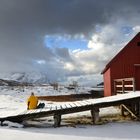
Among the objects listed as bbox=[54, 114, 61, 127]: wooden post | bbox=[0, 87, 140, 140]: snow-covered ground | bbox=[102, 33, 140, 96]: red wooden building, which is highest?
bbox=[102, 33, 140, 96]: red wooden building

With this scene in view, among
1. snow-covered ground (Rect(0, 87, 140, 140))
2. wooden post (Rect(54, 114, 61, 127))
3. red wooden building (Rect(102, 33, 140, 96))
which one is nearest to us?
snow-covered ground (Rect(0, 87, 140, 140))

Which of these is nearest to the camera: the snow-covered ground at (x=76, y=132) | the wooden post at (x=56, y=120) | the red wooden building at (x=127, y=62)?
the snow-covered ground at (x=76, y=132)

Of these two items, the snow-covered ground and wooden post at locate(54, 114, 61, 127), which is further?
wooden post at locate(54, 114, 61, 127)

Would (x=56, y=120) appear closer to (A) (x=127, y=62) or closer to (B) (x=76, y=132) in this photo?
(B) (x=76, y=132)

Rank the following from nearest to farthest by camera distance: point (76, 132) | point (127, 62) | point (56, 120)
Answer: point (76, 132)
point (56, 120)
point (127, 62)

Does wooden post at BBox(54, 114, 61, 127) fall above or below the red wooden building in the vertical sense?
below

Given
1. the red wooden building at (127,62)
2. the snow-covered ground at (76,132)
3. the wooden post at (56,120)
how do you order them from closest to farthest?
the snow-covered ground at (76,132) → the wooden post at (56,120) → the red wooden building at (127,62)

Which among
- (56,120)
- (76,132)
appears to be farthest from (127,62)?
(76,132)

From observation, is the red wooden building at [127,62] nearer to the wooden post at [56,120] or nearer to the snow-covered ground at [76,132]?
the snow-covered ground at [76,132]

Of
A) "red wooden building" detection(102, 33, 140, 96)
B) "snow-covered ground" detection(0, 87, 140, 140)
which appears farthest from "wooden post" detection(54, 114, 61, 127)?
"red wooden building" detection(102, 33, 140, 96)

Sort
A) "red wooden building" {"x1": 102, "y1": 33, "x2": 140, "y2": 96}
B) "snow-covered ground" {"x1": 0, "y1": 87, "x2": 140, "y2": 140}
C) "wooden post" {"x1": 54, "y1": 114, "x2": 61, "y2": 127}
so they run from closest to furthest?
"snow-covered ground" {"x1": 0, "y1": 87, "x2": 140, "y2": 140}
"wooden post" {"x1": 54, "y1": 114, "x2": 61, "y2": 127}
"red wooden building" {"x1": 102, "y1": 33, "x2": 140, "y2": 96}

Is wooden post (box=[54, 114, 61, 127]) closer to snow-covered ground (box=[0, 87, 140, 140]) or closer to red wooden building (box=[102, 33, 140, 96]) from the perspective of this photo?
snow-covered ground (box=[0, 87, 140, 140])

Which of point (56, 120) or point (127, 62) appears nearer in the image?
point (56, 120)

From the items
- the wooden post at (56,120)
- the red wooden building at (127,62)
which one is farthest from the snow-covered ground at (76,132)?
the red wooden building at (127,62)
